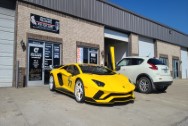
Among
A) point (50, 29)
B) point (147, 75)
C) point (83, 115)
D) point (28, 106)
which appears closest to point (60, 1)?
point (50, 29)

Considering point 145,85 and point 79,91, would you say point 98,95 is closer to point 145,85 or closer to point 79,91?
point 79,91

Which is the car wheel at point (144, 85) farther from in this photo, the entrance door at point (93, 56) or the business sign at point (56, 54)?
the entrance door at point (93, 56)

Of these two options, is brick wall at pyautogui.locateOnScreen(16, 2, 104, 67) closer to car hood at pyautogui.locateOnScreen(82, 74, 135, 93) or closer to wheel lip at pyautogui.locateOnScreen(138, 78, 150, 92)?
wheel lip at pyautogui.locateOnScreen(138, 78, 150, 92)

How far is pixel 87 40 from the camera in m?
15.2

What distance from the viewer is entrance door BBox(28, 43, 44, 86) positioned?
38.2 ft

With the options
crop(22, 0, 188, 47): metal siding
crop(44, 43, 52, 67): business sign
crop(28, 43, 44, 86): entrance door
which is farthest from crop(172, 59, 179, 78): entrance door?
crop(28, 43, 44, 86): entrance door

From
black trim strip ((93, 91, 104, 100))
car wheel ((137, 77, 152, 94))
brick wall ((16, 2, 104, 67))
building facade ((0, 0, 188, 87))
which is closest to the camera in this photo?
black trim strip ((93, 91, 104, 100))

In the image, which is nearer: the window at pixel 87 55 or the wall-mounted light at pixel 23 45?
the wall-mounted light at pixel 23 45

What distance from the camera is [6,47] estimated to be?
1120cm

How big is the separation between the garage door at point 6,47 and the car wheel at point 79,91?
5.68 metres

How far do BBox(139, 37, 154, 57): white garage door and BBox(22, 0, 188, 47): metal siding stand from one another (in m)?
0.61

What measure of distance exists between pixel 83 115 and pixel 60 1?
9.85 metres

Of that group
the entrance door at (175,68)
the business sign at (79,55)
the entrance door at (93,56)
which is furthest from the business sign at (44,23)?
the entrance door at (175,68)

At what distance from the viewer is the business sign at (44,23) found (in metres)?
12.1
